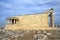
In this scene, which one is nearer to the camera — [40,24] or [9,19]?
[40,24]

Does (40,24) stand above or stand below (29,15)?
below

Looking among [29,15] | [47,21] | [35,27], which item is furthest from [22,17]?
[47,21]

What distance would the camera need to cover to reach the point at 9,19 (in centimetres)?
3569

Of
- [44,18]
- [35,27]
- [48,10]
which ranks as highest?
[48,10]

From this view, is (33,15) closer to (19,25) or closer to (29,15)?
(29,15)

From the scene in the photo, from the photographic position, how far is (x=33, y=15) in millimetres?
31828

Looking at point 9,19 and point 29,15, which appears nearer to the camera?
point 29,15

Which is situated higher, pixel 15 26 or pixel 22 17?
pixel 22 17

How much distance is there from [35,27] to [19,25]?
453 centimetres

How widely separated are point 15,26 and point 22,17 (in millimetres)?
3102

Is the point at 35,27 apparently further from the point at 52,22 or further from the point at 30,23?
the point at 52,22

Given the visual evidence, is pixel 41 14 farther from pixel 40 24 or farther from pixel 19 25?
pixel 19 25

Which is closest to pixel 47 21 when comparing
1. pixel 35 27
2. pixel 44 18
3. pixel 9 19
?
pixel 44 18

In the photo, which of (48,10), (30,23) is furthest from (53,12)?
(30,23)
